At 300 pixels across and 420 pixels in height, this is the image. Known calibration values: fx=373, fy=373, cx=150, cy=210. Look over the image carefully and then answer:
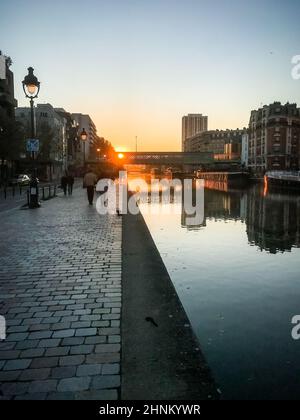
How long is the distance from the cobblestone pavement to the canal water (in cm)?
127

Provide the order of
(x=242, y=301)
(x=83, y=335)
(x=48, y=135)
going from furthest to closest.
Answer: (x=48, y=135) < (x=242, y=301) < (x=83, y=335)

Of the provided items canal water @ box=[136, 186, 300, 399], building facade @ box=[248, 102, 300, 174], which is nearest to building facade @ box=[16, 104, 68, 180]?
canal water @ box=[136, 186, 300, 399]

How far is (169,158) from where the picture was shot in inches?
5276

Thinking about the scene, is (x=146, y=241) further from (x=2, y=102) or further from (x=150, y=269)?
(x=2, y=102)

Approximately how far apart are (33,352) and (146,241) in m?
6.33

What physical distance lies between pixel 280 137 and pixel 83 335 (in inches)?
4766

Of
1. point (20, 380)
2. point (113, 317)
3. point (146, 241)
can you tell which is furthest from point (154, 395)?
point (146, 241)

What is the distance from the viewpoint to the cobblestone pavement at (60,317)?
3.32m

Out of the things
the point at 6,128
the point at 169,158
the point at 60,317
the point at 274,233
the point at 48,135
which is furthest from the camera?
the point at 169,158

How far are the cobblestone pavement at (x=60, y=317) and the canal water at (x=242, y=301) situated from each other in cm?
127

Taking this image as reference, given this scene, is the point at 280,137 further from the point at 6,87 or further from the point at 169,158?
the point at 6,87

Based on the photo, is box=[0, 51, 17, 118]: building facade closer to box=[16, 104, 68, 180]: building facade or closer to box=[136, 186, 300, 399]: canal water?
box=[16, 104, 68, 180]: building facade

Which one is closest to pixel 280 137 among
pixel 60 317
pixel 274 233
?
pixel 274 233

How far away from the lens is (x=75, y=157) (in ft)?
419
